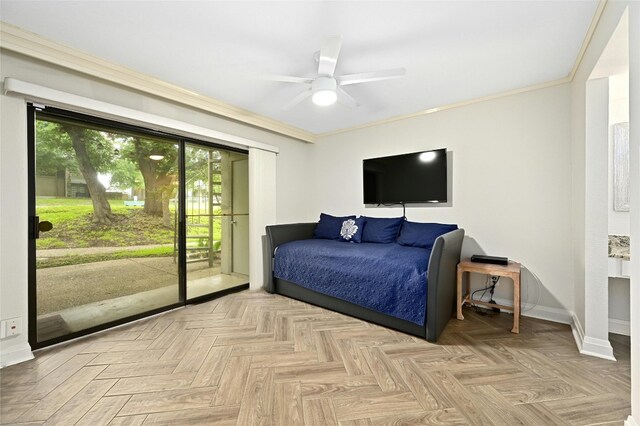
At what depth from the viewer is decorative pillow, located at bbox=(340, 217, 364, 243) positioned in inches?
135

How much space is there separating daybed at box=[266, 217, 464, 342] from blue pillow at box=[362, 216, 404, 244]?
113mm

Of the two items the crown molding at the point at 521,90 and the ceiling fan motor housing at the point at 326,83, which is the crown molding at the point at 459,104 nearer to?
the crown molding at the point at 521,90

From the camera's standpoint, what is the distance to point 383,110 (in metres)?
3.25

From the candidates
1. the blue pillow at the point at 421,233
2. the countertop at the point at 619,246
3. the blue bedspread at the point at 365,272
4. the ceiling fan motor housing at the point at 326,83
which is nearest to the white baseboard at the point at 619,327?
the countertop at the point at 619,246

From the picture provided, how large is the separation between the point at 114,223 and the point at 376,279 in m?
2.54

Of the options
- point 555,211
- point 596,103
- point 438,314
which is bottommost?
point 438,314

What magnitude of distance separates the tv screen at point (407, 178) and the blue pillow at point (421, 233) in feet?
1.11

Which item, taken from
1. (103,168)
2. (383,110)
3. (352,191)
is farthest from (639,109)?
(103,168)

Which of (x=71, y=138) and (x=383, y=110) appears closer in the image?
(x=71, y=138)

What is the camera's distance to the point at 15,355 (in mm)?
1833

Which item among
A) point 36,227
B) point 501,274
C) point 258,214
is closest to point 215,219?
point 258,214

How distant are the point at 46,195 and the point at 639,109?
3.71m

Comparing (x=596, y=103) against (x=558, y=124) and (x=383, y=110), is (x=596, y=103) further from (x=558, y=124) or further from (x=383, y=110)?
(x=383, y=110)

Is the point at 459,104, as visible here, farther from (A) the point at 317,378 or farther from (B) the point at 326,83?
(A) the point at 317,378
